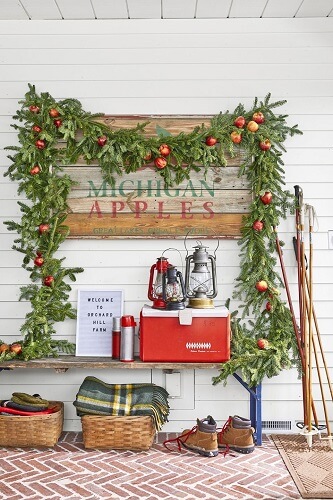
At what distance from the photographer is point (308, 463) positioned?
376 centimetres

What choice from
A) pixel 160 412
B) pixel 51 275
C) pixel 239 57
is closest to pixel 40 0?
pixel 239 57

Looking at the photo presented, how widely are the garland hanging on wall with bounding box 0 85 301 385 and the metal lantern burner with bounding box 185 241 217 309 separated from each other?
27 cm

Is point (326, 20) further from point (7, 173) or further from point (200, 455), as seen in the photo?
point (200, 455)

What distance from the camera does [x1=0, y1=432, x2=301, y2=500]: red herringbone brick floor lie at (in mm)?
3287

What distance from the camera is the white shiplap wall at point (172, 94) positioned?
4.49m

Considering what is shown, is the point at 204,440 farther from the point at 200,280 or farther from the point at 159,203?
the point at 159,203

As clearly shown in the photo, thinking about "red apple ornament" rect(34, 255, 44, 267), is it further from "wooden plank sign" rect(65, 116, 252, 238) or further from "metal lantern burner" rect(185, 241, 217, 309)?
"metal lantern burner" rect(185, 241, 217, 309)

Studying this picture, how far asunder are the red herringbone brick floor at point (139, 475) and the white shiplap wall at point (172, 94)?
0.59m

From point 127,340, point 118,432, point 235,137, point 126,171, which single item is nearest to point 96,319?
point 127,340

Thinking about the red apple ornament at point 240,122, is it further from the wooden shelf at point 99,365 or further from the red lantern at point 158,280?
the wooden shelf at point 99,365

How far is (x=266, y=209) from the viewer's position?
14.4ft

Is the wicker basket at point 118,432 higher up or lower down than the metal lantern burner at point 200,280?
lower down

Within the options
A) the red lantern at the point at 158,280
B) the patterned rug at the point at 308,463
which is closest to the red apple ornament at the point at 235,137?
the red lantern at the point at 158,280

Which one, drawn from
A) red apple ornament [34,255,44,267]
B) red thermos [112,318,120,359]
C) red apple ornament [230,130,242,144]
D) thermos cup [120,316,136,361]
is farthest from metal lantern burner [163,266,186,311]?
red apple ornament [230,130,242,144]
